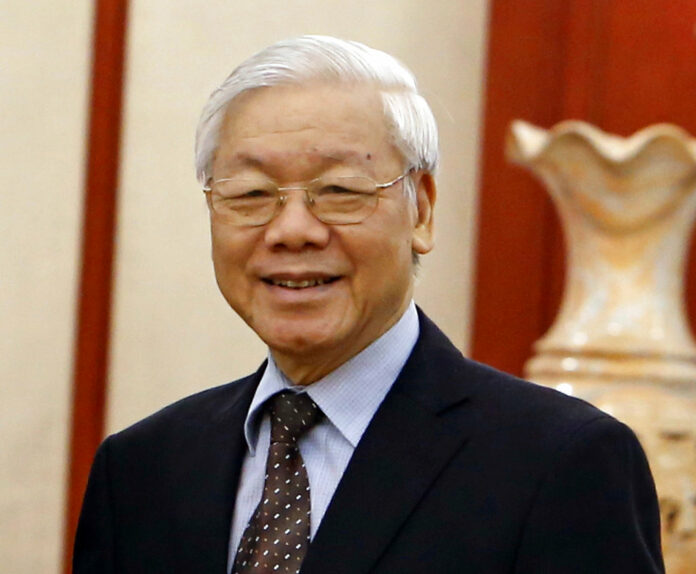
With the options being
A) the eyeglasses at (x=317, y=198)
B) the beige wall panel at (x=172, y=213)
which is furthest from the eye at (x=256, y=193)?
the beige wall panel at (x=172, y=213)

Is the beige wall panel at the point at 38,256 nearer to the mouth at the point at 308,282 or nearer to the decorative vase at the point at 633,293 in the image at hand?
the decorative vase at the point at 633,293

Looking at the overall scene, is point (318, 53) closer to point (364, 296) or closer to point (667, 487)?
point (364, 296)

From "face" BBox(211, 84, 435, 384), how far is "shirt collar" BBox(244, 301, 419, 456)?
2 centimetres

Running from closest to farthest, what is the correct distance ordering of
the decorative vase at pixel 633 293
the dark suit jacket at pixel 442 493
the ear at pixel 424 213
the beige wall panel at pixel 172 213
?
the dark suit jacket at pixel 442 493, the ear at pixel 424 213, the decorative vase at pixel 633 293, the beige wall panel at pixel 172 213

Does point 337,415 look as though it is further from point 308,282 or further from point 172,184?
point 172,184

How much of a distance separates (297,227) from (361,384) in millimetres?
210

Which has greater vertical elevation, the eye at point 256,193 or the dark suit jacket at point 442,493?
the eye at point 256,193

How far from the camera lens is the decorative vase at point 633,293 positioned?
3.31 meters

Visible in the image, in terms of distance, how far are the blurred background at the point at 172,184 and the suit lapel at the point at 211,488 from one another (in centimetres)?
185

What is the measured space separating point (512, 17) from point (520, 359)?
0.98 metres

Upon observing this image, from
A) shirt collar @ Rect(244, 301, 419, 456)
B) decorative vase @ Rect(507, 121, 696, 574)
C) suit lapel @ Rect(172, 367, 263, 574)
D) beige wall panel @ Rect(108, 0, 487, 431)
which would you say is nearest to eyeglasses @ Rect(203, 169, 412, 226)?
shirt collar @ Rect(244, 301, 419, 456)

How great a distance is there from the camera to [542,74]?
14.2ft

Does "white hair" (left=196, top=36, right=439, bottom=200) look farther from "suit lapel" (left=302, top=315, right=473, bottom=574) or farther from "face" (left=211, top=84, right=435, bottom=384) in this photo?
"suit lapel" (left=302, top=315, right=473, bottom=574)

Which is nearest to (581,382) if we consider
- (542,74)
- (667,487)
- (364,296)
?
(667,487)
